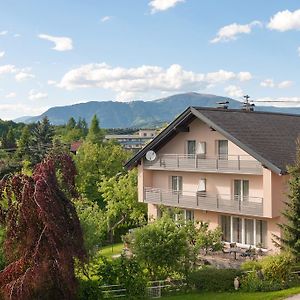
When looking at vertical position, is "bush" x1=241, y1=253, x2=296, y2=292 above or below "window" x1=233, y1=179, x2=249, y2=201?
below

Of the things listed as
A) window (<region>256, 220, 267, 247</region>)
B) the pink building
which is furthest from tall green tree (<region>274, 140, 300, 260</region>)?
window (<region>256, 220, 267, 247</region>)

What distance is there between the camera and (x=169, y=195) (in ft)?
111

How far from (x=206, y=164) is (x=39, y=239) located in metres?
18.1

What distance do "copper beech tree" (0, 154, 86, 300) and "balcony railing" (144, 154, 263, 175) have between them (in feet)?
52.3

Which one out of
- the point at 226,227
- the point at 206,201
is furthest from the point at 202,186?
the point at 226,227

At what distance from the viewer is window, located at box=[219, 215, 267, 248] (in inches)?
1170

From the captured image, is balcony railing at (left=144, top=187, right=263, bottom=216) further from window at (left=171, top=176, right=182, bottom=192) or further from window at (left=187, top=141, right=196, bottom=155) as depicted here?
window at (left=187, top=141, right=196, bottom=155)

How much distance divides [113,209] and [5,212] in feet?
75.1

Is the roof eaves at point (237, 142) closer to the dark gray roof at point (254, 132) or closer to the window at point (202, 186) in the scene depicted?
the dark gray roof at point (254, 132)

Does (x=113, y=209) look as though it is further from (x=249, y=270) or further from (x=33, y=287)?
(x=33, y=287)

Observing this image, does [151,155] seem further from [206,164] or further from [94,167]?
[94,167]

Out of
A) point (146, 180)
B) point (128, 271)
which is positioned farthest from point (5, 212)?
point (146, 180)

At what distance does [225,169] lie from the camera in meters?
30.7

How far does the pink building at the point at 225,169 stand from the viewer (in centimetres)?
2885
